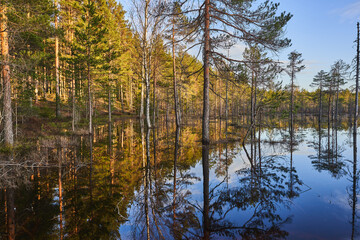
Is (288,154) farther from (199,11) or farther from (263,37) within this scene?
(199,11)

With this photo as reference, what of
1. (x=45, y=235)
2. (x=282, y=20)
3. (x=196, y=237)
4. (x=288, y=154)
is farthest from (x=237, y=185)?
(x=282, y=20)

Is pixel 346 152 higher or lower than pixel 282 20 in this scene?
lower

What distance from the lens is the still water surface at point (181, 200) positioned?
3807 millimetres

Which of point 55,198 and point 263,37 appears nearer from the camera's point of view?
point 55,198

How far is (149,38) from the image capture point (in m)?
20.7

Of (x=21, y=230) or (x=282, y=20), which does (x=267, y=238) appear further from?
(x=282, y=20)

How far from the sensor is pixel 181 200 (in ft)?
16.7

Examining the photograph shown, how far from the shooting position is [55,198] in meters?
5.20

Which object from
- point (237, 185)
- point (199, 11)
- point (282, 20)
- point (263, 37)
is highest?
point (199, 11)

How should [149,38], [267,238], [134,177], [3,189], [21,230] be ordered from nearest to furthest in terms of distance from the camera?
1. [267,238]
2. [21,230]
3. [3,189]
4. [134,177]
5. [149,38]

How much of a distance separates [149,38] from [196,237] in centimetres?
2074

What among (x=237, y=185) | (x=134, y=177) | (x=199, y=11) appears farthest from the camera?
(x=199, y=11)

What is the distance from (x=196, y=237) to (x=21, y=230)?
3458mm

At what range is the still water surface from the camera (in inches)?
150
